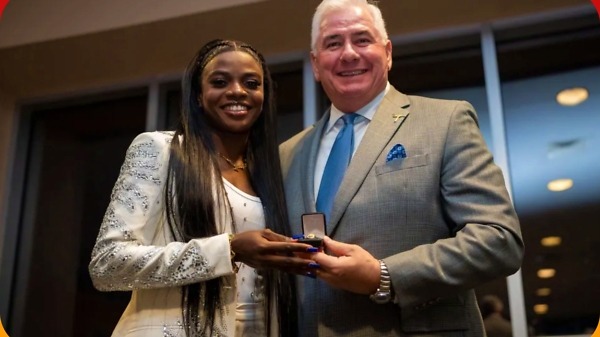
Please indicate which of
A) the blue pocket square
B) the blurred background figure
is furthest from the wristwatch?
the blurred background figure

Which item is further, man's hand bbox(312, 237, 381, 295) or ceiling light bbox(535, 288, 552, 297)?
ceiling light bbox(535, 288, 552, 297)

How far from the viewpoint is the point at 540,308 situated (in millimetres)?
2957

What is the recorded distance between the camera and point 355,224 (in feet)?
5.28

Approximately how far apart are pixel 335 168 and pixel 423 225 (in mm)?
305

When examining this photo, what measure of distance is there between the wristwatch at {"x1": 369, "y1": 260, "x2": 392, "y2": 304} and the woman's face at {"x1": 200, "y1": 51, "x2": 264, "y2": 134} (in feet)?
1.96

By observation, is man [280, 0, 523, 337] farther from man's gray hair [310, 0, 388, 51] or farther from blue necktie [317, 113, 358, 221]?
man's gray hair [310, 0, 388, 51]

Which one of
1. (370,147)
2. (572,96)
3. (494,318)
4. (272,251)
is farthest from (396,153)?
(572,96)

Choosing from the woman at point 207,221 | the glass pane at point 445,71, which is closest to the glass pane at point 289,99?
the glass pane at point 445,71

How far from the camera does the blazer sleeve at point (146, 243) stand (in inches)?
58.0

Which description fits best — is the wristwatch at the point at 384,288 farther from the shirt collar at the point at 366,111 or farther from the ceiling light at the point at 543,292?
the ceiling light at the point at 543,292

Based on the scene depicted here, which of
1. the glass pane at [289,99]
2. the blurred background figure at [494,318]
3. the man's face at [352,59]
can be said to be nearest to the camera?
the man's face at [352,59]

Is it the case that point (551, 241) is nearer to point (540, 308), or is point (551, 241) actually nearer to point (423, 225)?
point (540, 308)

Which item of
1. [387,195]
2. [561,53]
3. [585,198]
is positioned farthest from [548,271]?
[387,195]

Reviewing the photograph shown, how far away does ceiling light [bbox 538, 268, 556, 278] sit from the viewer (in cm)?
297
